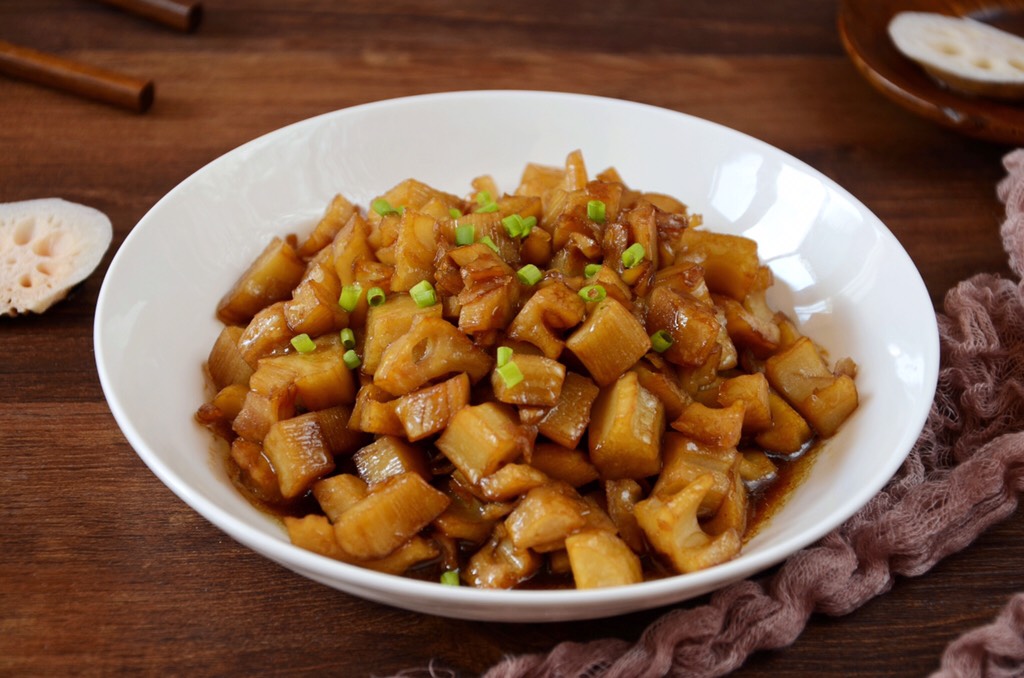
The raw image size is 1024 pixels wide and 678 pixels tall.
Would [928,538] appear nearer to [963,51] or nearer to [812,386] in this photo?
[812,386]

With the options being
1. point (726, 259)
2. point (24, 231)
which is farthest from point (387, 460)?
point (24, 231)

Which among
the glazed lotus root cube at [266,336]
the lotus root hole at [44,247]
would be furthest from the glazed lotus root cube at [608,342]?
the lotus root hole at [44,247]

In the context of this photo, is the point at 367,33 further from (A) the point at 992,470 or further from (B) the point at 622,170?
(A) the point at 992,470

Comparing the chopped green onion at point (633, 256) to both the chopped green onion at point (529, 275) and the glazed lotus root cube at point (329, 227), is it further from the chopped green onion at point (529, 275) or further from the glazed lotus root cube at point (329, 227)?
the glazed lotus root cube at point (329, 227)

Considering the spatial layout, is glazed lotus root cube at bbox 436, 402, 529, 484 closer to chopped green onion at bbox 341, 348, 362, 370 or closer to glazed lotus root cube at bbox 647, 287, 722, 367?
chopped green onion at bbox 341, 348, 362, 370

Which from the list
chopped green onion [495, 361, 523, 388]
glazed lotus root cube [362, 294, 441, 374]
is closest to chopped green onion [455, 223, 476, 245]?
glazed lotus root cube [362, 294, 441, 374]

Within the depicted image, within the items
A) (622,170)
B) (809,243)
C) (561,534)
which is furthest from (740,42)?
(561,534)
